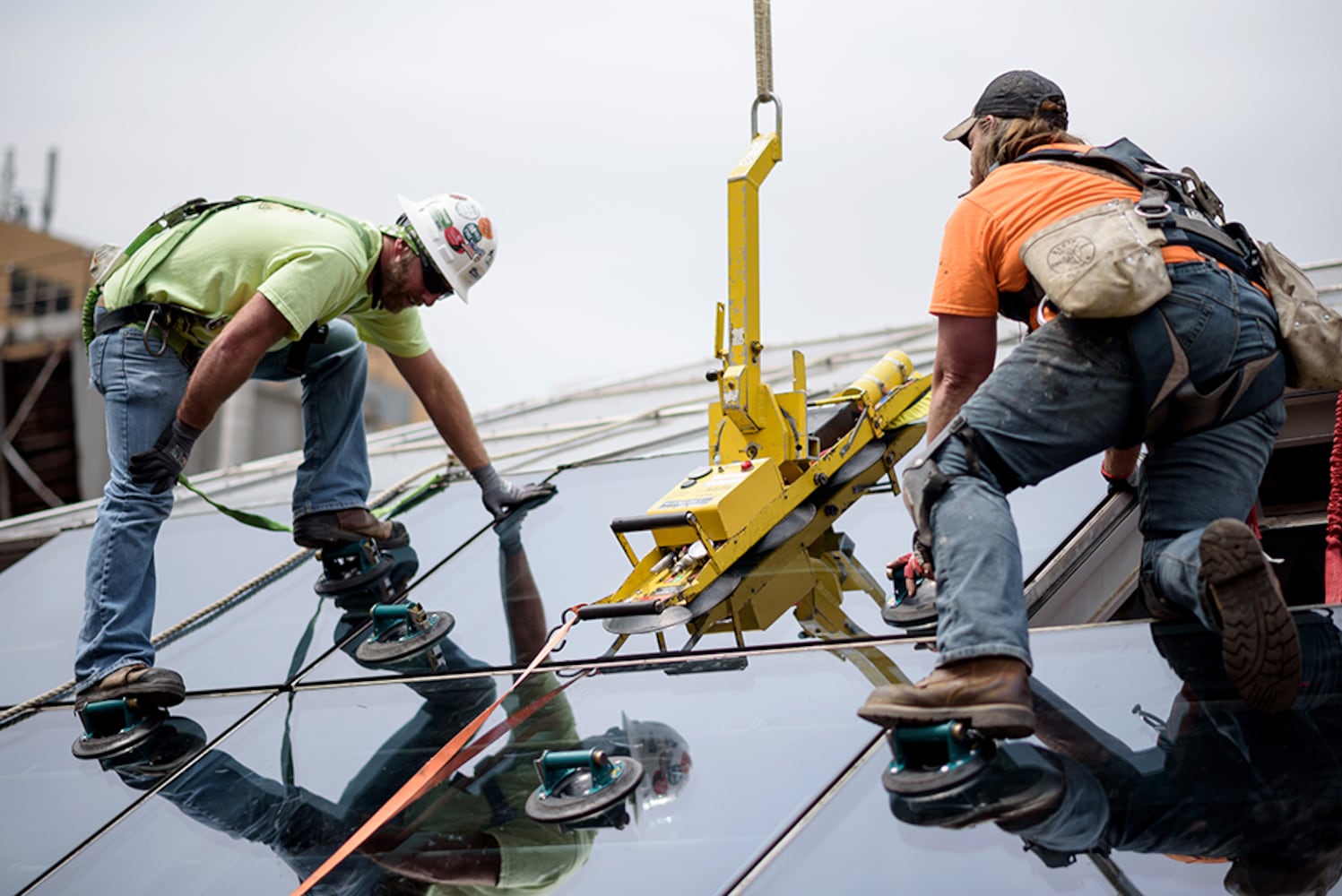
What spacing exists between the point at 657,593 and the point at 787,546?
519 mm

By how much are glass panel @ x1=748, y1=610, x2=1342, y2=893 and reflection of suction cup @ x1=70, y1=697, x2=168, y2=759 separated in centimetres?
185

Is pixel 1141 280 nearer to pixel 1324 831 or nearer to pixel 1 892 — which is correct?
pixel 1324 831

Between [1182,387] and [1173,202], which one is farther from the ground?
[1173,202]

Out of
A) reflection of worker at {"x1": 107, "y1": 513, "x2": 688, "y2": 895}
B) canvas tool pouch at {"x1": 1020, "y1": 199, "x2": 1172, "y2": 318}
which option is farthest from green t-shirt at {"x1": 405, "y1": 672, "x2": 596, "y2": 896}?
canvas tool pouch at {"x1": 1020, "y1": 199, "x2": 1172, "y2": 318}

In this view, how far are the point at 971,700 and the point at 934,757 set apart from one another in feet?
0.39

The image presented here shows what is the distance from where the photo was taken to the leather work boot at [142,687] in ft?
9.88

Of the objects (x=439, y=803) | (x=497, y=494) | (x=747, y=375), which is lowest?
(x=497, y=494)

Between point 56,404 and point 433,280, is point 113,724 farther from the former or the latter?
point 56,404

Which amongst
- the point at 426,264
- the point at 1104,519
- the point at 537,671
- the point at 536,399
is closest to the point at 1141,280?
the point at 1104,519

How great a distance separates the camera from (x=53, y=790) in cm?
279

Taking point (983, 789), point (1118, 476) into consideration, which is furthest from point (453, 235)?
point (983, 789)

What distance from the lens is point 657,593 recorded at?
2936mm

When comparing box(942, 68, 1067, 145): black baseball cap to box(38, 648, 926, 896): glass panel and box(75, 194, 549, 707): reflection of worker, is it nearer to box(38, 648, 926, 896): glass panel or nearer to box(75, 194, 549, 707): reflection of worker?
box(38, 648, 926, 896): glass panel

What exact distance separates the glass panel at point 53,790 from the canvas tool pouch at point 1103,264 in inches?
76.6
